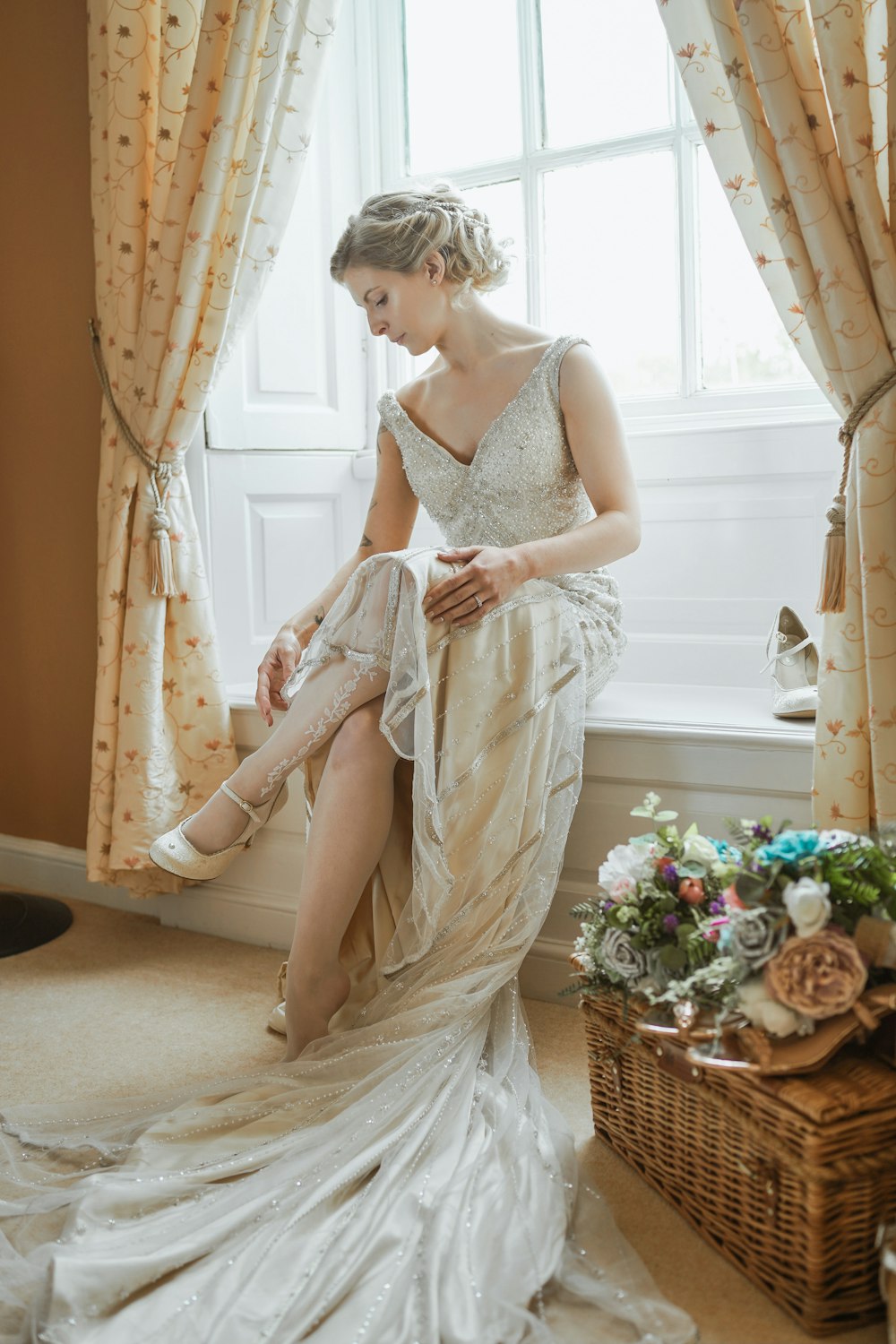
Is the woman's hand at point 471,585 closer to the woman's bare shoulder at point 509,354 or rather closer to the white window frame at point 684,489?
the woman's bare shoulder at point 509,354

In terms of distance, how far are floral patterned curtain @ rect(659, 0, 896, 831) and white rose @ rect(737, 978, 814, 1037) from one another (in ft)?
1.86

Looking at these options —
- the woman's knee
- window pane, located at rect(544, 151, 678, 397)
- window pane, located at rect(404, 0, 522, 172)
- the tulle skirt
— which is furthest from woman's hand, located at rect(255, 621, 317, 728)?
window pane, located at rect(404, 0, 522, 172)

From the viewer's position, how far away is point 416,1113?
158cm

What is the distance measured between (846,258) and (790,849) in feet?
3.15

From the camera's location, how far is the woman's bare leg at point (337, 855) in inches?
71.7

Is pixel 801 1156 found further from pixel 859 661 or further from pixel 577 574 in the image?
pixel 577 574

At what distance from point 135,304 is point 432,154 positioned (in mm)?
925

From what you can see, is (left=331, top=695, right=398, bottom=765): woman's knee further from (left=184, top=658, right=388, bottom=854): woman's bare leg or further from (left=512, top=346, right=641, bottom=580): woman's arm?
(left=512, top=346, right=641, bottom=580): woman's arm

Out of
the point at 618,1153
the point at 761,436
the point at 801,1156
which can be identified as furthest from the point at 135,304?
the point at 801,1156

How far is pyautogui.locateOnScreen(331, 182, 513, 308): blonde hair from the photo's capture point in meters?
2.11

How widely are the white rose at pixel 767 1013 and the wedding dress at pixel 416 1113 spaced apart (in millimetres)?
324

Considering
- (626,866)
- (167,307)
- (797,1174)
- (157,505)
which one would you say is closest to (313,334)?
(167,307)

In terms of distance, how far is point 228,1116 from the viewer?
167cm

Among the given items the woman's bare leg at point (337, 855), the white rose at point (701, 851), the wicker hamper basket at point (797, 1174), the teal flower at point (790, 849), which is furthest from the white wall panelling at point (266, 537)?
the teal flower at point (790, 849)
